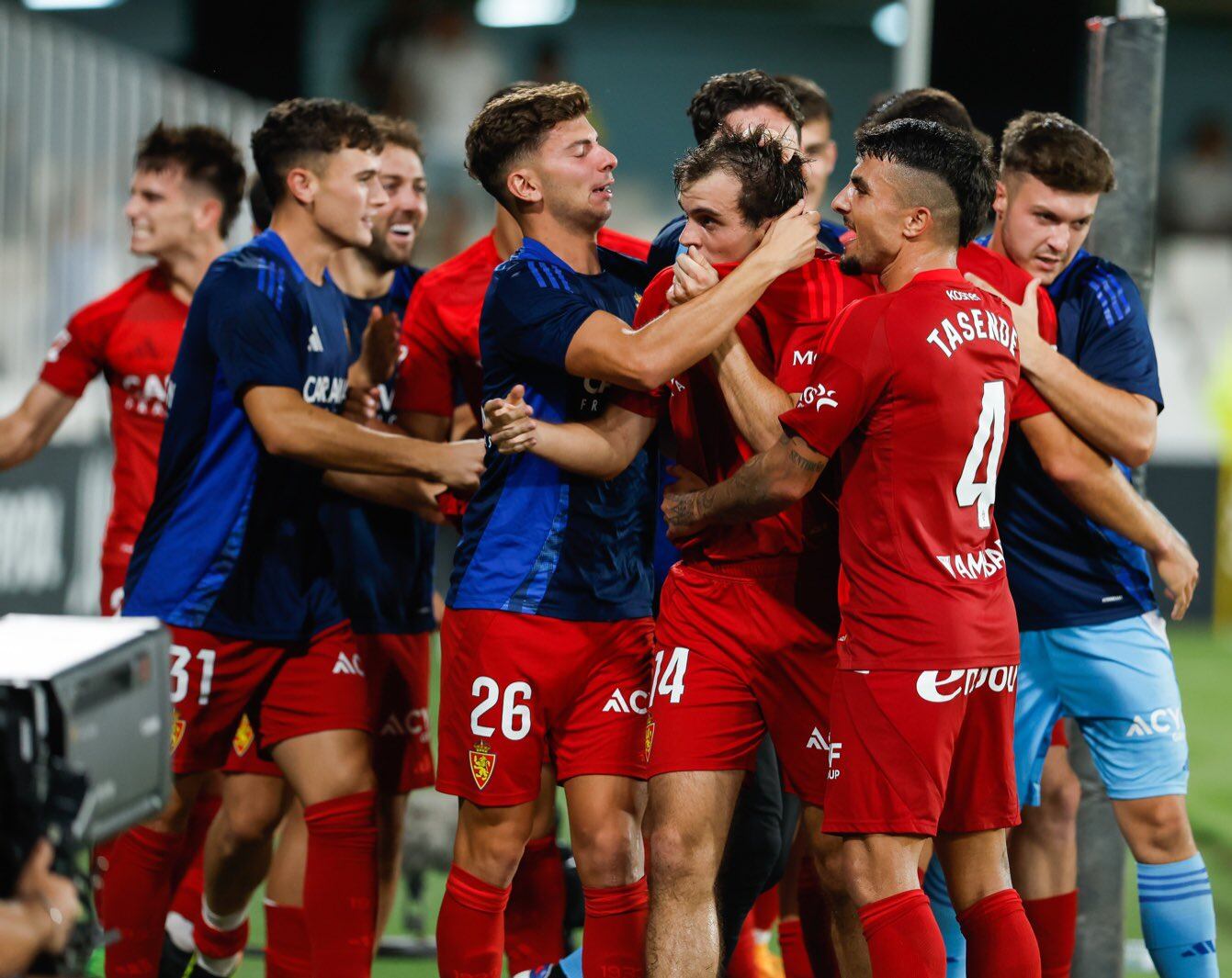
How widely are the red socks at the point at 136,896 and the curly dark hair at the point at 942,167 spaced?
2544 millimetres

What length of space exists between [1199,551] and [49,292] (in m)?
9.15

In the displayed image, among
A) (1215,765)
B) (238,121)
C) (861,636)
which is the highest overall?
(238,121)

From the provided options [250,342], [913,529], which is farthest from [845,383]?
[250,342]

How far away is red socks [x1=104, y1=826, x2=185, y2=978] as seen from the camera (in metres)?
4.44

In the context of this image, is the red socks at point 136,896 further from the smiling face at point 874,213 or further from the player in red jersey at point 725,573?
the smiling face at point 874,213

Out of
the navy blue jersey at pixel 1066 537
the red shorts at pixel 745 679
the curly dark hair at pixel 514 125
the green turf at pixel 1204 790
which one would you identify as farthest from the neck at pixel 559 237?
the green turf at pixel 1204 790

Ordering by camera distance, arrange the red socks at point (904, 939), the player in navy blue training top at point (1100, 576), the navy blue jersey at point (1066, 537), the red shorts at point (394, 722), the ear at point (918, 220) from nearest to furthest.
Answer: the red socks at point (904, 939), the ear at point (918, 220), the player in navy blue training top at point (1100, 576), the navy blue jersey at point (1066, 537), the red shorts at point (394, 722)

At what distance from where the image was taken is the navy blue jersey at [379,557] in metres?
4.64

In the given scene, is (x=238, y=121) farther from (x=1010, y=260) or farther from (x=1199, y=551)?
(x=1199, y=551)

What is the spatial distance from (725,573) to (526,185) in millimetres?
1012

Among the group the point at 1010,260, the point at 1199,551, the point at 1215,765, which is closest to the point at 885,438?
the point at 1010,260

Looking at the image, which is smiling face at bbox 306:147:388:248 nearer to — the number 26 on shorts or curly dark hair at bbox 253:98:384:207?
curly dark hair at bbox 253:98:384:207

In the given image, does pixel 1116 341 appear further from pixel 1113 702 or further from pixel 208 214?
pixel 208 214

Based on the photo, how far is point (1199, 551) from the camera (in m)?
13.7
